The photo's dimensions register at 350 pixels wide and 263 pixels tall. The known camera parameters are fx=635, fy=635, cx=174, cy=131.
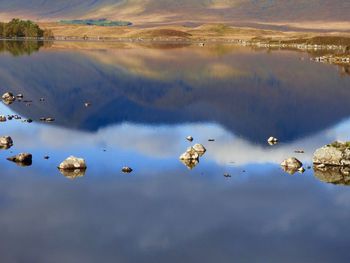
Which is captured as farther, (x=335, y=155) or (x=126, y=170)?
(x=335, y=155)

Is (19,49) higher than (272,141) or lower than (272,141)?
lower

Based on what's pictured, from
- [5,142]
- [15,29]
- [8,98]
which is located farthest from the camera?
[15,29]

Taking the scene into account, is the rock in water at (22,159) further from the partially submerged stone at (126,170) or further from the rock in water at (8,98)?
the rock in water at (8,98)

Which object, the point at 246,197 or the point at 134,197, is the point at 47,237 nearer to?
the point at 134,197

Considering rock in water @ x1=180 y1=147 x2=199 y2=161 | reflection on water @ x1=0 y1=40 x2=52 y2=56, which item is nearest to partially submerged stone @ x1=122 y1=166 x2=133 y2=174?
rock in water @ x1=180 y1=147 x2=199 y2=161

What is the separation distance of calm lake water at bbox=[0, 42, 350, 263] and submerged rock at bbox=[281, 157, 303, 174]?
0.65 metres

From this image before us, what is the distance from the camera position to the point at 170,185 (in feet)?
85.4

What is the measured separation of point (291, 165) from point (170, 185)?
6.71 meters

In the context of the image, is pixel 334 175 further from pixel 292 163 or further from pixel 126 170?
pixel 126 170

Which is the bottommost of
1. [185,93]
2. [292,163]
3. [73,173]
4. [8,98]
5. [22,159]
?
[185,93]

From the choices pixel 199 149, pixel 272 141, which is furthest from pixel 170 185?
pixel 272 141

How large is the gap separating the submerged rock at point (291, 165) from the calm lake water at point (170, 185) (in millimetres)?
649

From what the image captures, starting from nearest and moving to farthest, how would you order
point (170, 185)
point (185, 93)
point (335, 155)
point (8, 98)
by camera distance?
point (170, 185)
point (335, 155)
point (8, 98)
point (185, 93)

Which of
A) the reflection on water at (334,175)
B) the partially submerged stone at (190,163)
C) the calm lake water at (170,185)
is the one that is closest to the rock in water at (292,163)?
the calm lake water at (170,185)
